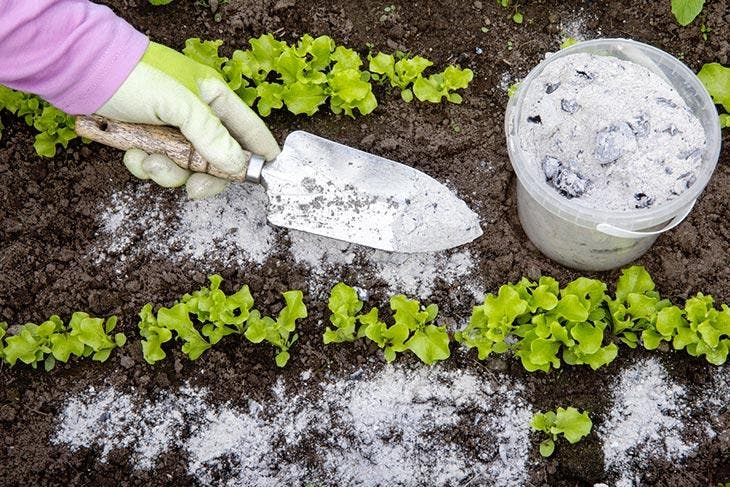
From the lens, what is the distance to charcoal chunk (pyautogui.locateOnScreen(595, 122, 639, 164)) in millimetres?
2285

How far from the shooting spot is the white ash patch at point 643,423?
2.53m

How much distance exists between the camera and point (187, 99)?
7.80 feet

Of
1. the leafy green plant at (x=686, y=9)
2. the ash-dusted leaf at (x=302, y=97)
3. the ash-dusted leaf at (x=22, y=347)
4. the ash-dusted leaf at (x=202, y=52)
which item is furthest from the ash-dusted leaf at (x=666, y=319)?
the ash-dusted leaf at (x=22, y=347)

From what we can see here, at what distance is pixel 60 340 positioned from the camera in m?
2.55

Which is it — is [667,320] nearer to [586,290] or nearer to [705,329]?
[705,329]

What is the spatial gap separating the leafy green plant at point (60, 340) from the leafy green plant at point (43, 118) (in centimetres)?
61

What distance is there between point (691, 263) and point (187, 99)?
1704 millimetres

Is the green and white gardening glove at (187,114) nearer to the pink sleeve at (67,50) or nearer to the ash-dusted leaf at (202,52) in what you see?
the pink sleeve at (67,50)

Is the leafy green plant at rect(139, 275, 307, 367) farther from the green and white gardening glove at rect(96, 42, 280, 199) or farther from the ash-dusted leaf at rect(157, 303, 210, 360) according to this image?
the green and white gardening glove at rect(96, 42, 280, 199)

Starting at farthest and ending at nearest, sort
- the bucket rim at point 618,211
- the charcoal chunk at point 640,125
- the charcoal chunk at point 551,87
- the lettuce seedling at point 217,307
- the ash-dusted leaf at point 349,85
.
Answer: the ash-dusted leaf at point 349,85 < the lettuce seedling at point 217,307 < the charcoal chunk at point 551,87 < the charcoal chunk at point 640,125 < the bucket rim at point 618,211

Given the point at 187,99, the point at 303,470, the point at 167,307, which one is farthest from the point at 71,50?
the point at 303,470

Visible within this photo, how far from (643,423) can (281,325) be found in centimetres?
118

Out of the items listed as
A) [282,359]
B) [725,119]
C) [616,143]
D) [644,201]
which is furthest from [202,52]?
[725,119]

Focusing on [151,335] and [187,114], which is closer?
[187,114]
